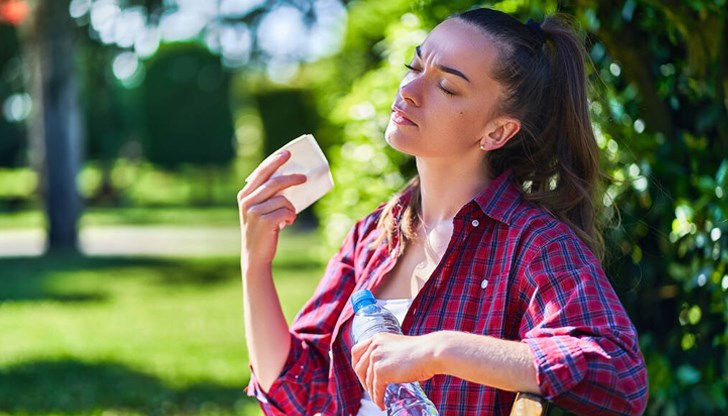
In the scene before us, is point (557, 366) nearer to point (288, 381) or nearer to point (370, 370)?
point (370, 370)

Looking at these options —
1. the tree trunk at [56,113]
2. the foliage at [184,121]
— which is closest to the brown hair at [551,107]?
the tree trunk at [56,113]

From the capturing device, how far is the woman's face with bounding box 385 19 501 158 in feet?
A: 6.19

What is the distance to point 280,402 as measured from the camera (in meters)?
2.15

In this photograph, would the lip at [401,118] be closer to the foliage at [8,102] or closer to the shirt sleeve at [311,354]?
the shirt sleeve at [311,354]

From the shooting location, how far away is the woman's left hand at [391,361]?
1543mm

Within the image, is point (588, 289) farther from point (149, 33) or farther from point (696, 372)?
point (149, 33)

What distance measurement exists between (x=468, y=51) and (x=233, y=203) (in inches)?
843

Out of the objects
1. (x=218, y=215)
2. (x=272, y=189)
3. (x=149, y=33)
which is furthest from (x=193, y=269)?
(x=272, y=189)

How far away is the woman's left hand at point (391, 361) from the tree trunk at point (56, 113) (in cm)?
1128

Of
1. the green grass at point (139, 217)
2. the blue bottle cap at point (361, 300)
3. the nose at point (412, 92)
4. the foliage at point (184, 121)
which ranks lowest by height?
the green grass at point (139, 217)

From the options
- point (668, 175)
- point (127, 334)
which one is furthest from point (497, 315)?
point (127, 334)

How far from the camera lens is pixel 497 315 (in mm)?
1789

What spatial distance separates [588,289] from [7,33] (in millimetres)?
27239

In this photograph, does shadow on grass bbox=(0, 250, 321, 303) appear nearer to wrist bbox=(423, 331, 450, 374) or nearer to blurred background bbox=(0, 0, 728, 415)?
blurred background bbox=(0, 0, 728, 415)
